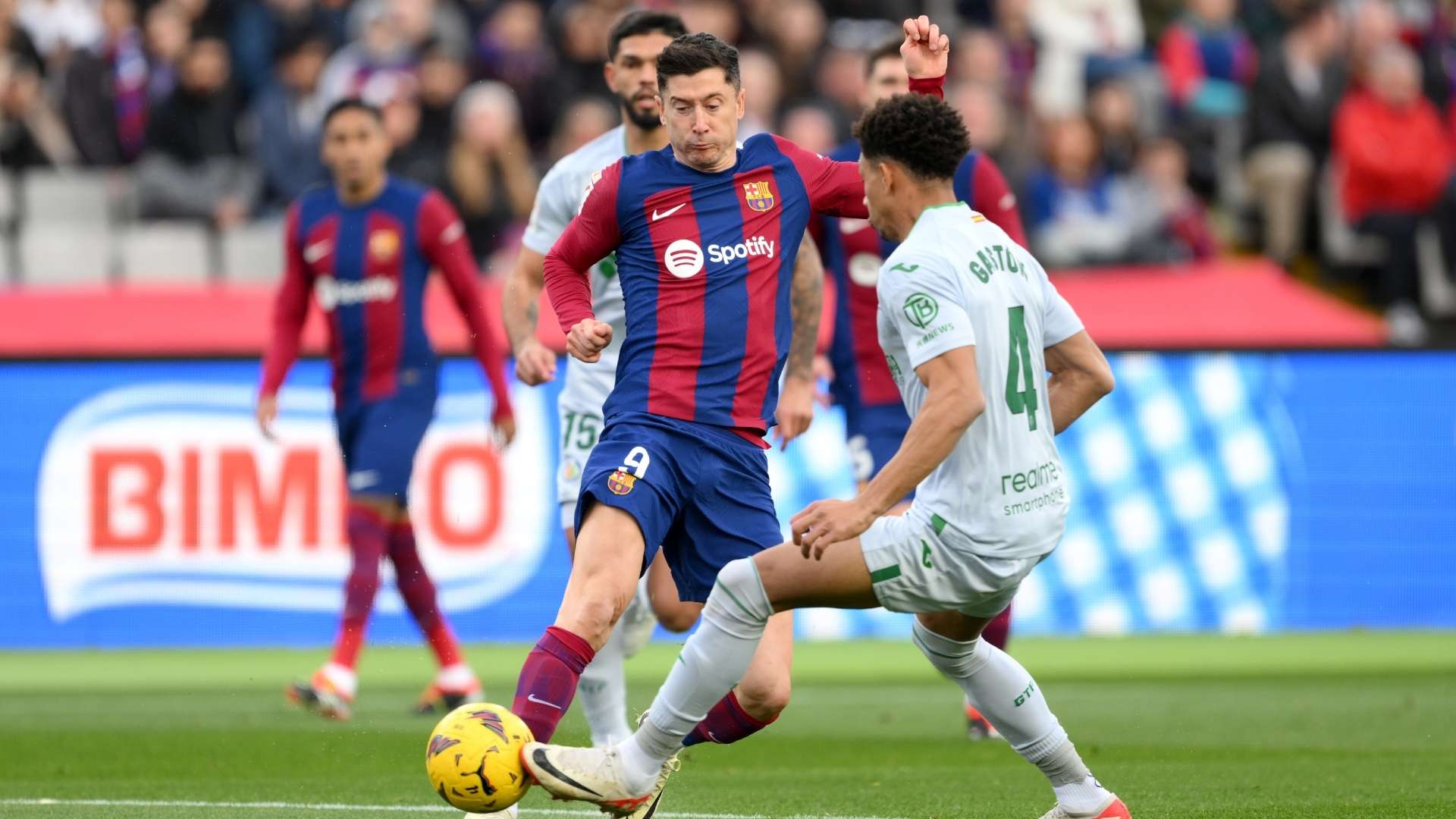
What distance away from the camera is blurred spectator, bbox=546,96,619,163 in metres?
15.6

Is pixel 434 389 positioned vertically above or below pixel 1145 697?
above

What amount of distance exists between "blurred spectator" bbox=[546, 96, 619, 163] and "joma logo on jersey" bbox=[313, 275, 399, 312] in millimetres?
4892

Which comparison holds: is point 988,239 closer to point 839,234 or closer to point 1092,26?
point 839,234

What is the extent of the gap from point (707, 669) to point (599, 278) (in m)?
2.28

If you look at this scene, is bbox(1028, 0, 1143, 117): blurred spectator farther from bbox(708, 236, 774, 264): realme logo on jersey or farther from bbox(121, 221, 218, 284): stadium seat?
bbox(708, 236, 774, 264): realme logo on jersey

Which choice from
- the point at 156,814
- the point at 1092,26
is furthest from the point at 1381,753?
the point at 1092,26

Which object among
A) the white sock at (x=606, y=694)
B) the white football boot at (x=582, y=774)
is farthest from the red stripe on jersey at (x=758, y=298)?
the white sock at (x=606, y=694)

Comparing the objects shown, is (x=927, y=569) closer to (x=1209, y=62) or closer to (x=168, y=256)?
(x=168, y=256)

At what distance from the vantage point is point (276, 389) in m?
10.3

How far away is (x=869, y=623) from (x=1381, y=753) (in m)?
5.83

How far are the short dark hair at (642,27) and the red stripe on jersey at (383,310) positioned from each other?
278 centimetres

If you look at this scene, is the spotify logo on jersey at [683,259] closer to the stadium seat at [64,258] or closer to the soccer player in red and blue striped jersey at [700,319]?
the soccer player in red and blue striped jersey at [700,319]

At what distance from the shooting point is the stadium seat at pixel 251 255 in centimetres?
A: 1612

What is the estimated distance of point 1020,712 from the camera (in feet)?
19.8
